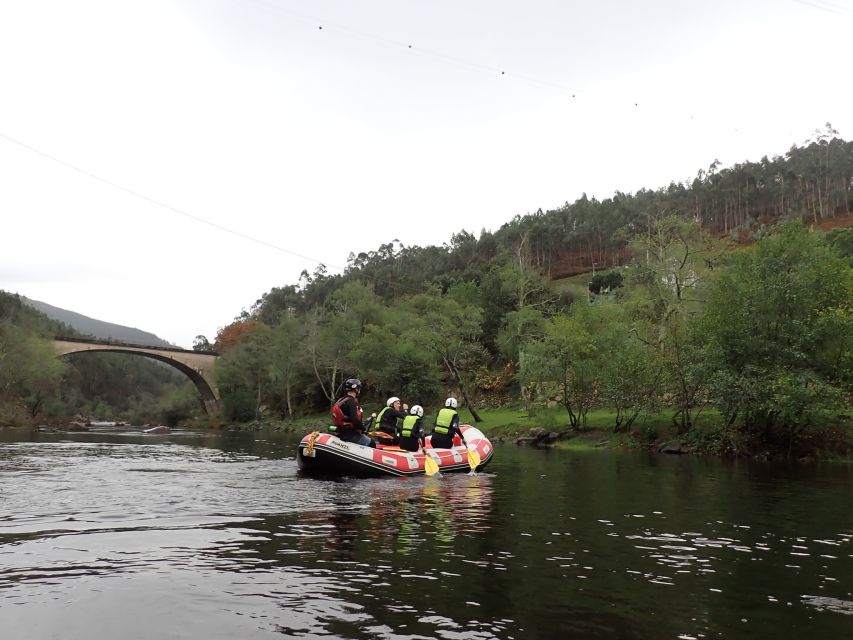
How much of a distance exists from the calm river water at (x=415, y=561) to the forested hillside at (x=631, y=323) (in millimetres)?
11751

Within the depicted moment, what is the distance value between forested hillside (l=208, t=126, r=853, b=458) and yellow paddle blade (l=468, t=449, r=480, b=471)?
40.8 feet

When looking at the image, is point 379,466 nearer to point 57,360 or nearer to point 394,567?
point 394,567

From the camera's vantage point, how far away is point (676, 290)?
37281 mm

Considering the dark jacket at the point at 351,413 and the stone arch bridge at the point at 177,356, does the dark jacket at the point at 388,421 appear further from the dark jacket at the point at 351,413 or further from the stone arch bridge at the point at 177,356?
the stone arch bridge at the point at 177,356

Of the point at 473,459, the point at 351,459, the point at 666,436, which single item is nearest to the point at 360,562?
the point at 351,459

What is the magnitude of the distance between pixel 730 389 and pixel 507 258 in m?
50.7

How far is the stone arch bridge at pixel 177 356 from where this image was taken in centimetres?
8050

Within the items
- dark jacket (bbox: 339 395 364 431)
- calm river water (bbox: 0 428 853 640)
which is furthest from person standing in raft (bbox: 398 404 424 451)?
calm river water (bbox: 0 428 853 640)

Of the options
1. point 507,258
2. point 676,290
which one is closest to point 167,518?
point 676,290

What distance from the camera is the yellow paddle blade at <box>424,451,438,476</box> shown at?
61.8 ft

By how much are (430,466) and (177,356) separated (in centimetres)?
7692

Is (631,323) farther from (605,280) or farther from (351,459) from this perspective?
(605,280)

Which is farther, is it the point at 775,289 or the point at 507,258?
the point at 507,258

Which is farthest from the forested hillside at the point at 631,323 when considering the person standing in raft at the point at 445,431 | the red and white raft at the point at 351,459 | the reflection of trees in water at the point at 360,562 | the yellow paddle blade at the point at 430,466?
the reflection of trees in water at the point at 360,562
